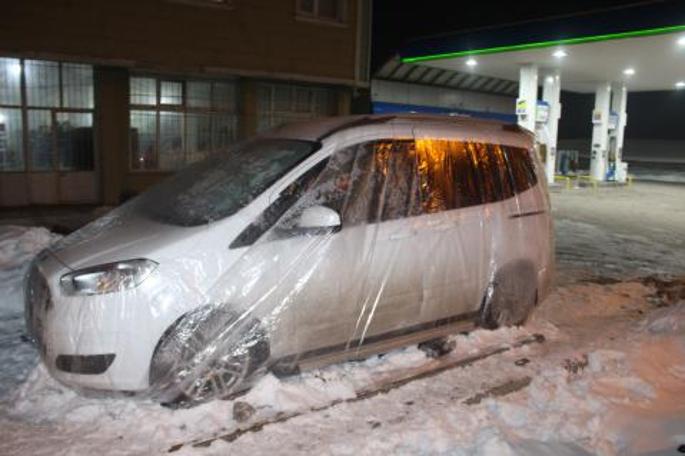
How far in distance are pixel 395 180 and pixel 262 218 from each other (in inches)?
44.8

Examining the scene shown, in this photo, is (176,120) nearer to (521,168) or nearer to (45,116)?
(45,116)

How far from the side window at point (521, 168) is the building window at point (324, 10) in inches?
481

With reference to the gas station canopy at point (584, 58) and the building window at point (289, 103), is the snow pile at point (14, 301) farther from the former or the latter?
the gas station canopy at point (584, 58)

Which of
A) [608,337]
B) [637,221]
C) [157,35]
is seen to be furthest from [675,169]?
[608,337]

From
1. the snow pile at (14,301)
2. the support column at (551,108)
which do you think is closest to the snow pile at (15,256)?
the snow pile at (14,301)

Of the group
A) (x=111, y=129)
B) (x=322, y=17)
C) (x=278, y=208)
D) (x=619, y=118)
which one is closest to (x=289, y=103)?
(x=322, y=17)

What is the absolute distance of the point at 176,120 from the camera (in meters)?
15.7

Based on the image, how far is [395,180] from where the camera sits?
4766 millimetres

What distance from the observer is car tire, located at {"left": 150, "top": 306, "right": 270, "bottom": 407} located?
3.91 metres

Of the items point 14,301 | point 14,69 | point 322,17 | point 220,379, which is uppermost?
point 322,17

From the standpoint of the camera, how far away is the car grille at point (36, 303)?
3963mm

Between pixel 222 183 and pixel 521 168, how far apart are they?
2.72m

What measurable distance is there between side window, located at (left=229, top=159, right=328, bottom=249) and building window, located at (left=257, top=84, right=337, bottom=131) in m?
12.5

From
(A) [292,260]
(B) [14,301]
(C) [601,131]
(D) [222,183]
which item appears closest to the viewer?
(A) [292,260]
